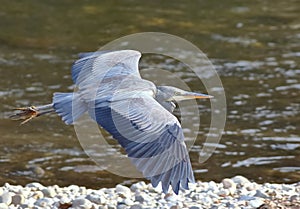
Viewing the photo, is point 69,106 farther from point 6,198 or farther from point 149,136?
point 6,198

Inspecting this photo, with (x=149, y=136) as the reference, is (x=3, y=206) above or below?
below

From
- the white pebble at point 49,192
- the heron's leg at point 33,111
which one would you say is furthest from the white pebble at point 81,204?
the heron's leg at point 33,111

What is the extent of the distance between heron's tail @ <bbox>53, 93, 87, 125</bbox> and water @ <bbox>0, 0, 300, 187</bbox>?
201 centimetres

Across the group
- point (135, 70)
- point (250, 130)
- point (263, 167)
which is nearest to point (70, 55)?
point (250, 130)

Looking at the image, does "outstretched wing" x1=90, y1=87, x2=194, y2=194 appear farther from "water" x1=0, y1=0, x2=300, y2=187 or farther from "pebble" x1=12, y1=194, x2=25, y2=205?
"water" x1=0, y1=0, x2=300, y2=187

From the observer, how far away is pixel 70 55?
11.3 meters

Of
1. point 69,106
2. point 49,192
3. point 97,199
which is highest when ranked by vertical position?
point 69,106

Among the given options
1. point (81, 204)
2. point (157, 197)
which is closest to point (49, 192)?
point (81, 204)

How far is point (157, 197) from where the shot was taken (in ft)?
21.5

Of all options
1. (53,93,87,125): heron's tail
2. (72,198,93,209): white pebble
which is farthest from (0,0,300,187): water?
(53,93,87,125): heron's tail

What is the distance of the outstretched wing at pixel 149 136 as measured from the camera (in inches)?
191

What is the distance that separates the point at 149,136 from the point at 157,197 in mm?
1535

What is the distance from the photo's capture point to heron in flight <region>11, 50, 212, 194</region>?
4910 millimetres

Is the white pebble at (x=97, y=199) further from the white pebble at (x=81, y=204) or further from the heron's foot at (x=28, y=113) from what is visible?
the heron's foot at (x=28, y=113)
